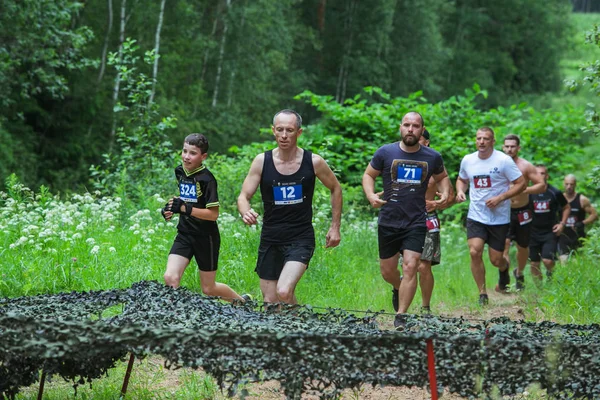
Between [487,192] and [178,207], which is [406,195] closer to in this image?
[178,207]

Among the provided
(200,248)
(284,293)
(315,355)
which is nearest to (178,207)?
(200,248)

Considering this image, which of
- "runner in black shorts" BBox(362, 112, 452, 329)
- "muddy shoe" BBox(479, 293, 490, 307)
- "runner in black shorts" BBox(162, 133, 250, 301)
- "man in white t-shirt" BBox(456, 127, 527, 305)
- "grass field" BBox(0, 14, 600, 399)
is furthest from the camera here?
"muddy shoe" BBox(479, 293, 490, 307)

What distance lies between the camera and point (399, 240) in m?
8.47

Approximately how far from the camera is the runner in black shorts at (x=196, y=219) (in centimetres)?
771

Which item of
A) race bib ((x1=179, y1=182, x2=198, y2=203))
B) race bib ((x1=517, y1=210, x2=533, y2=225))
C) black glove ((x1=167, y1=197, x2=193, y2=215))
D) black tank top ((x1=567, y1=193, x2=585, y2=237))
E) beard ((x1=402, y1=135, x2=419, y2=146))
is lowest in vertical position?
black glove ((x1=167, y1=197, x2=193, y2=215))

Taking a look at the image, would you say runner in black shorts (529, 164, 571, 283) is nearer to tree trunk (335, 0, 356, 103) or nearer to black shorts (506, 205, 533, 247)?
black shorts (506, 205, 533, 247)

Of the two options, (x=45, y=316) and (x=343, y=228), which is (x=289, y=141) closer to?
(x=45, y=316)

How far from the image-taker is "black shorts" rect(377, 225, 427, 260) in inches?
327

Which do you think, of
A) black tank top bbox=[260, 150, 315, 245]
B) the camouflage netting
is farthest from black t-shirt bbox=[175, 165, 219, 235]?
the camouflage netting

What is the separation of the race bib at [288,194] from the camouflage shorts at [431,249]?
233 cm

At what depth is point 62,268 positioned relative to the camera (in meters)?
9.02

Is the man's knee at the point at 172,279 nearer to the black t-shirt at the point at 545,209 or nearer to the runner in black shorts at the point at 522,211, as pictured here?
the runner in black shorts at the point at 522,211

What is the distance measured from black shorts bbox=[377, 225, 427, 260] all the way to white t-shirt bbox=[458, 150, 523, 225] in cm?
250

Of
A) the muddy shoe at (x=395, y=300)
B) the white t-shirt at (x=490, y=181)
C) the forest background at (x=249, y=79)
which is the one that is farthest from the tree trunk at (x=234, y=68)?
the muddy shoe at (x=395, y=300)
